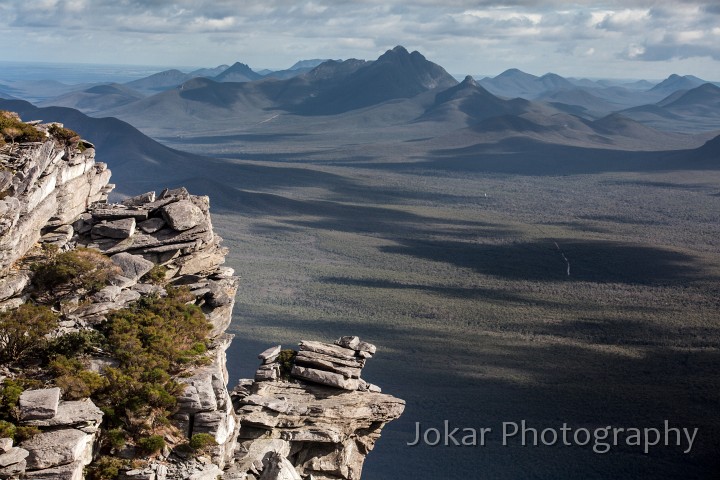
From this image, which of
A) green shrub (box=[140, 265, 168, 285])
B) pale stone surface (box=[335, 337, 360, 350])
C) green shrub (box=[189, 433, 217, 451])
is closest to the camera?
green shrub (box=[189, 433, 217, 451])

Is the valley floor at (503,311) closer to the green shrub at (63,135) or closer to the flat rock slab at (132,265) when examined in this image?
the flat rock slab at (132,265)

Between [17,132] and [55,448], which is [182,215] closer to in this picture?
[17,132]

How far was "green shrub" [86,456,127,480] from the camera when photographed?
20.5m

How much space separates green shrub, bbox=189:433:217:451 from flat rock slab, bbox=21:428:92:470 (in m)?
2.91

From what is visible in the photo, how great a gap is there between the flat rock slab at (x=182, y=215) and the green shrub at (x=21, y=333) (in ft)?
28.0

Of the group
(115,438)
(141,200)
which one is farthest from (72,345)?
(141,200)

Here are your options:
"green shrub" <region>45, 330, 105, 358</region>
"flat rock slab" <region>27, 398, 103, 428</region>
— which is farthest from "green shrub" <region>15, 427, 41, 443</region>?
"green shrub" <region>45, 330, 105, 358</region>

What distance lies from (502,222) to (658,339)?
71.9 metres

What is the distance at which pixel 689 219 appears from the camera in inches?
6240

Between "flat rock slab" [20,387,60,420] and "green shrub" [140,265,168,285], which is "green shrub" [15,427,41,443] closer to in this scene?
"flat rock slab" [20,387,60,420]

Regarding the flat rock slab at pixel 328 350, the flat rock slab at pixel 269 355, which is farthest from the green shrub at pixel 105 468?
the flat rock slab at pixel 328 350

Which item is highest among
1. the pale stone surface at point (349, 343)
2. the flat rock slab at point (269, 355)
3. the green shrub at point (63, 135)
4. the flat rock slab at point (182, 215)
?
the green shrub at point (63, 135)

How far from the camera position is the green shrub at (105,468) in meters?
20.5

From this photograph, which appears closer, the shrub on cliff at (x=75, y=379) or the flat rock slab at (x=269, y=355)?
the shrub on cliff at (x=75, y=379)
